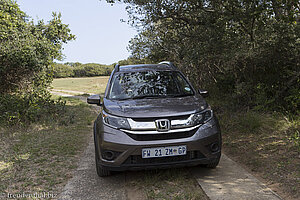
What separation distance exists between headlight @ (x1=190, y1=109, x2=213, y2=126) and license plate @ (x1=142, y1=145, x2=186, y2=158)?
15.8 inches

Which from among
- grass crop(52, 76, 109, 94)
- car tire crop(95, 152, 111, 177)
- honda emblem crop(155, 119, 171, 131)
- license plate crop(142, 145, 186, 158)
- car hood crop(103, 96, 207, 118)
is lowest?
grass crop(52, 76, 109, 94)

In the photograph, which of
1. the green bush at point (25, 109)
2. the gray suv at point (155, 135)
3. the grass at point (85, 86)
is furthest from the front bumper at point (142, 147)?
the grass at point (85, 86)

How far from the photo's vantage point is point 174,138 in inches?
151

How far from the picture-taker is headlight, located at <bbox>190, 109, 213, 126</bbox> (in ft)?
13.0

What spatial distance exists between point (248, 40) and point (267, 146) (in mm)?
3596

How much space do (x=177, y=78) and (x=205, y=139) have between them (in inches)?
67.0

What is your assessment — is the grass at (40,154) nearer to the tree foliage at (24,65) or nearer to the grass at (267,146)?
the tree foliage at (24,65)

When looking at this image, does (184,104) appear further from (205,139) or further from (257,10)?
(257,10)

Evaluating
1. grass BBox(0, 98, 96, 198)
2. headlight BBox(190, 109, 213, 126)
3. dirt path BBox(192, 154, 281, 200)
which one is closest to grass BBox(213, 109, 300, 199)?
dirt path BBox(192, 154, 281, 200)

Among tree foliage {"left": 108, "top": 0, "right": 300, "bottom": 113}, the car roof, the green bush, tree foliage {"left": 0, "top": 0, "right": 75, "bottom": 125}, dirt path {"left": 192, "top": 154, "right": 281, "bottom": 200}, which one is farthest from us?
tree foliage {"left": 0, "top": 0, "right": 75, "bottom": 125}

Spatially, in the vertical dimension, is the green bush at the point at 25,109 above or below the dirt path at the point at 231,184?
above

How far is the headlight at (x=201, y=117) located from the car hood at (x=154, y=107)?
70 millimetres

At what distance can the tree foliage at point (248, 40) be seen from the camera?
6.79 m

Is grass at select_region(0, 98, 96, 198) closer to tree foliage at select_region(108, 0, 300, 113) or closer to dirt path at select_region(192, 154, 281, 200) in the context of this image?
dirt path at select_region(192, 154, 281, 200)
